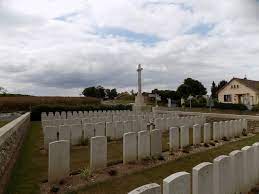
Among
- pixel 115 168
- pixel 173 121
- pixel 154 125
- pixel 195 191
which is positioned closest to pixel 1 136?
pixel 115 168

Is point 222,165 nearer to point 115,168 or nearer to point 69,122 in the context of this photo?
point 115,168

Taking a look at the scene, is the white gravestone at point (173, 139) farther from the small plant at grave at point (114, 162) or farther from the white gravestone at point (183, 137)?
the small plant at grave at point (114, 162)

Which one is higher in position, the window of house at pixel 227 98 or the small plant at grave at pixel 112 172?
the window of house at pixel 227 98

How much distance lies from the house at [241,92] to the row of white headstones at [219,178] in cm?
4594

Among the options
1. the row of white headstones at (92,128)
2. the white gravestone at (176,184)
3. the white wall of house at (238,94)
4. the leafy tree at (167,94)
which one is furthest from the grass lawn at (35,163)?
the leafy tree at (167,94)

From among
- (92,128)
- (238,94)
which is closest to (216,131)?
(92,128)

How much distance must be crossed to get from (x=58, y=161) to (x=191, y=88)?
2795 inches

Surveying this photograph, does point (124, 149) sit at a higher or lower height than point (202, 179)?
lower

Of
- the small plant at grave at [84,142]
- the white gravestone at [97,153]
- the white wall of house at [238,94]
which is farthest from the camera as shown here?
the white wall of house at [238,94]

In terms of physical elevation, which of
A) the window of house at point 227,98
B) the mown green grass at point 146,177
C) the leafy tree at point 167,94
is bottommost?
the mown green grass at point 146,177

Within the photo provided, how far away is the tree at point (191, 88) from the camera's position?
7462 centimetres

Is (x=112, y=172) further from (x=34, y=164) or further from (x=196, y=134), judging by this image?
(x=196, y=134)

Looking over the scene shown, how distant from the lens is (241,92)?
176 ft

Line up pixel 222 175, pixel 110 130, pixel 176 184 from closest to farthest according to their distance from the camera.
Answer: pixel 176 184 → pixel 222 175 → pixel 110 130
